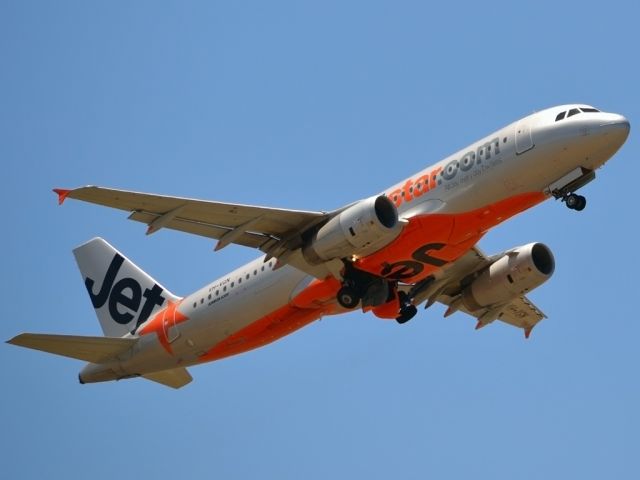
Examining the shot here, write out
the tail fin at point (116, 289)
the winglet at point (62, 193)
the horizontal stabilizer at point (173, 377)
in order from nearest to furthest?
the winglet at point (62, 193)
the horizontal stabilizer at point (173, 377)
the tail fin at point (116, 289)

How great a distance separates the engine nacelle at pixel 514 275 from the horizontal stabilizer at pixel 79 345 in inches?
533

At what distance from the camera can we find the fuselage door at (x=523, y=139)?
37906mm

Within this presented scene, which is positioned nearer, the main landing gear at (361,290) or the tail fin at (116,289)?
the main landing gear at (361,290)

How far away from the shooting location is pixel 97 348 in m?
45.2

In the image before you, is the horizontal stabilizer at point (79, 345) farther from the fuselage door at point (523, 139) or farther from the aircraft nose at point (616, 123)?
the aircraft nose at point (616, 123)

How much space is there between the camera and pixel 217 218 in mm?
39469

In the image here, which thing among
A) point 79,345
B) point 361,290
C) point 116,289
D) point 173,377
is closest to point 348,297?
point 361,290

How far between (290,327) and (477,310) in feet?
26.8

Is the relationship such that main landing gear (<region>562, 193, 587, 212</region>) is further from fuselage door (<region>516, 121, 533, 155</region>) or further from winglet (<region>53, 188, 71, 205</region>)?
winglet (<region>53, 188, 71, 205</region>)

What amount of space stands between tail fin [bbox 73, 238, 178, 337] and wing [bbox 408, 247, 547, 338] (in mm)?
9851

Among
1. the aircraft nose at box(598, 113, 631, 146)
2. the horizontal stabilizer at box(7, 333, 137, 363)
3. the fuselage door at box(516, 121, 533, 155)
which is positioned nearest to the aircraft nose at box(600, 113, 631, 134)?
the aircraft nose at box(598, 113, 631, 146)

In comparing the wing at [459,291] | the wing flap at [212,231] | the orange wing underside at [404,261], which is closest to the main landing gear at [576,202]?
the orange wing underside at [404,261]

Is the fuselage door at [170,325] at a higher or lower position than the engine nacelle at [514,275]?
higher

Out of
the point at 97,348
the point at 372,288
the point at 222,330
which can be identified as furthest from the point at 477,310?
the point at 97,348
